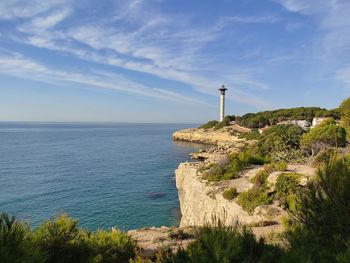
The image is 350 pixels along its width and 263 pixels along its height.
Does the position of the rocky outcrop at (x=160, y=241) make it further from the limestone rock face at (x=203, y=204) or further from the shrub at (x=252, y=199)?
the shrub at (x=252, y=199)

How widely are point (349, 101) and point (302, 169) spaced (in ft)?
36.7

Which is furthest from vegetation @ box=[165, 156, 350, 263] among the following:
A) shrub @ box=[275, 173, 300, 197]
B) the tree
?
the tree

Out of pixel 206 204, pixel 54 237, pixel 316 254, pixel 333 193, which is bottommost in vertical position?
pixel 206 204

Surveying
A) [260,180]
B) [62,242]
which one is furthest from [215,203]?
[62,242]

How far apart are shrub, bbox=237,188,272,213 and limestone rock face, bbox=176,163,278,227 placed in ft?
1.03

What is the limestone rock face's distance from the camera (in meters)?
17.1

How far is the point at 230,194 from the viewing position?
18.9 meters

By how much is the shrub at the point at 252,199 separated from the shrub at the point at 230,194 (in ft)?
1.78

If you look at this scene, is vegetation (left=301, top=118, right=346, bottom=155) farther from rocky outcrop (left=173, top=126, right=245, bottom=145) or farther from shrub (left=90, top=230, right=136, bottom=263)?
rocky outcrop (left=173, top=126, right=245, bottom=145)

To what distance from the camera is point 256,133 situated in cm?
7381

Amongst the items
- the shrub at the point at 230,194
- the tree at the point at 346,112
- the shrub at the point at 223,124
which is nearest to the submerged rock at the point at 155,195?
the shrub at the point at 230,194

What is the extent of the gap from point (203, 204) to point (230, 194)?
2.66 m

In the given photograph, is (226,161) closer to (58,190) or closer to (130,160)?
(58,190)

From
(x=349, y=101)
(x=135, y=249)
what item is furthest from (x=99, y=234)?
(x=349, y=101)
